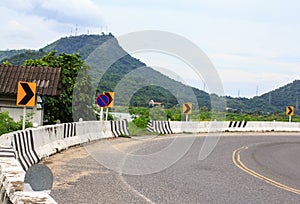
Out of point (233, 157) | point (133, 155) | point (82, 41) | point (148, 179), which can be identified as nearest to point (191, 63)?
point (233, 157)

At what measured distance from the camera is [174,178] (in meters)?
12.0

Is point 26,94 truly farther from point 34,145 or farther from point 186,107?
point 186,107

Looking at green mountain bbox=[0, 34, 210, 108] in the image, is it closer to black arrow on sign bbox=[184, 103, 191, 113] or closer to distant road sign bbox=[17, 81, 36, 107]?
black arrow on sign bbox=[184, 103, 191, 113]

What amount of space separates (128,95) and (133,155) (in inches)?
579

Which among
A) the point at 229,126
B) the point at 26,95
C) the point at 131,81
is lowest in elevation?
the point at 229,126

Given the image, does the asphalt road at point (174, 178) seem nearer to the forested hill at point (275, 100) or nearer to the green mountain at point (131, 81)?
the green mountain at point (131, 81)

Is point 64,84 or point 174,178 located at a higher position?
point 64,84

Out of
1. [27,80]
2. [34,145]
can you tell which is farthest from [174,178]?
[27,80]

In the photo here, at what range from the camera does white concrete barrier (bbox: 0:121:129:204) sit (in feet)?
19.3

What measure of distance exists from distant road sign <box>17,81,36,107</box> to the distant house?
875cm

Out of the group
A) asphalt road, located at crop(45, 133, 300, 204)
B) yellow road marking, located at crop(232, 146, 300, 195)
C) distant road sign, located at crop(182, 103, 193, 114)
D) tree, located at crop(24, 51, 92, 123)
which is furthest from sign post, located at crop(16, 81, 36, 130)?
distant road sign, located at crop(182, 103, 193, 114)

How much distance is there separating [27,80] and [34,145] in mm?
12262

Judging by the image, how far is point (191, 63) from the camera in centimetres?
2394

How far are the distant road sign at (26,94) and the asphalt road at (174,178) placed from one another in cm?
179
